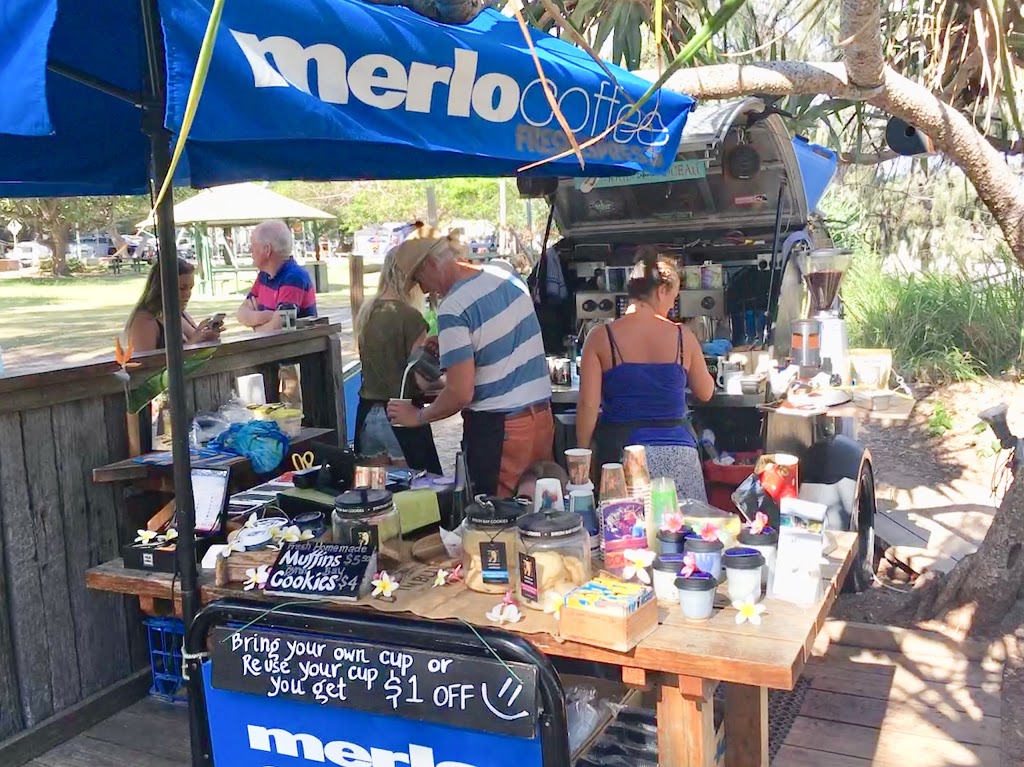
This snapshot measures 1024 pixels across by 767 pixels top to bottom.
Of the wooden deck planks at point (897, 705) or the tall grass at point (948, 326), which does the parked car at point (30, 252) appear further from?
the wooden deck planks at point (897, 705)

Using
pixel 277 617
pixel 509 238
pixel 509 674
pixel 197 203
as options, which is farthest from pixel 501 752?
pixel 509 238

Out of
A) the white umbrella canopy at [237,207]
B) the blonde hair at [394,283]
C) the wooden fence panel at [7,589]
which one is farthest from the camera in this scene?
the white umbrella canopy at [237,207]

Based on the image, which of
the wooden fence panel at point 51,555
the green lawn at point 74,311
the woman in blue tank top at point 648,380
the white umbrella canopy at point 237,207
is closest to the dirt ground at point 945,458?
the woman in blue tank top at point 648,380

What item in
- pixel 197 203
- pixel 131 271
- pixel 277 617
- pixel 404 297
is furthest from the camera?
pixel 131 271

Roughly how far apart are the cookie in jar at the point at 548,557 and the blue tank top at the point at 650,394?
1.50m

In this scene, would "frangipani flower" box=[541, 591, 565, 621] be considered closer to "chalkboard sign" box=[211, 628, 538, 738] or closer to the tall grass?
"chalkboard sign" box=[211, 628, 538, 738]

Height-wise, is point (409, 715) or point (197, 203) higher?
point (197, 203)

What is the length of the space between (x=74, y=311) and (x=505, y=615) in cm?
2526

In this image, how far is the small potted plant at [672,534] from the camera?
2410mm

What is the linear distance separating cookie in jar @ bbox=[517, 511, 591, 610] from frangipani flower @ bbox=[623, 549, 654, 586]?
114 mm

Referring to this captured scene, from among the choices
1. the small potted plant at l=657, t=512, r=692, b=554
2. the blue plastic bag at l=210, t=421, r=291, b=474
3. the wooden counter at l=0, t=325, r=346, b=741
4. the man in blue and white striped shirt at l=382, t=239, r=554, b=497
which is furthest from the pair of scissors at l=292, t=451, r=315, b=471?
the small potted plant at l=657, t=512, r=692, b=554

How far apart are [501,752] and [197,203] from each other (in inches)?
649

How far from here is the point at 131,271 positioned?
151ft

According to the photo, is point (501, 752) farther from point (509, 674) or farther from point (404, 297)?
point (404, 297)
